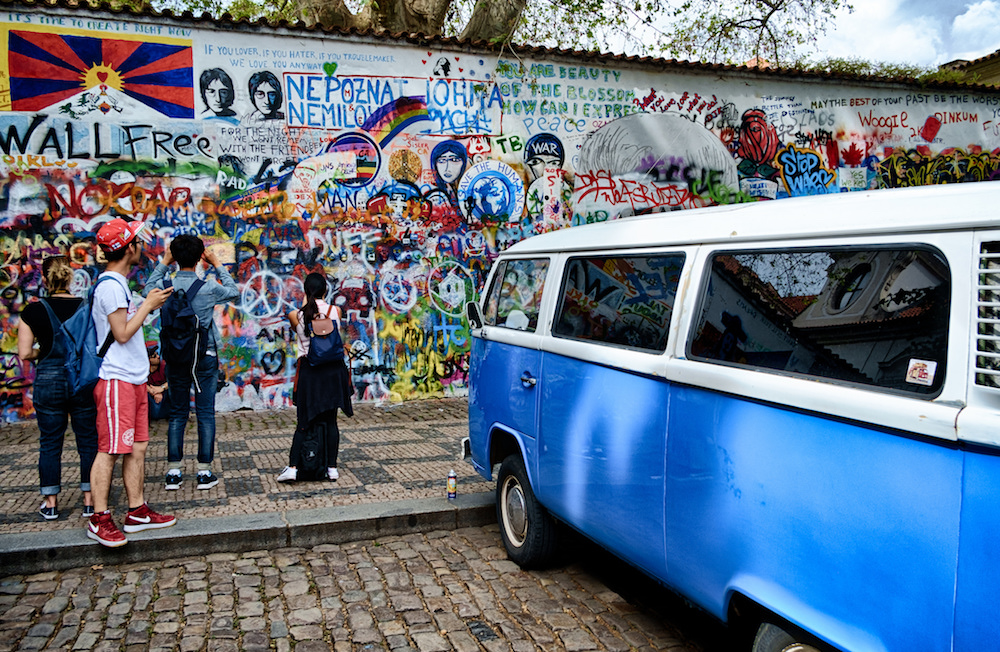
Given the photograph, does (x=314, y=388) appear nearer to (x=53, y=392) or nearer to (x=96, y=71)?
(x=53, y=392)

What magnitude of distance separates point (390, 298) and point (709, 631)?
678 centimetres

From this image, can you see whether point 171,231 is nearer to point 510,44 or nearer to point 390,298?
point 390,298

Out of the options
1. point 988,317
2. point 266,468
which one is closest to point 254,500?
point 266,468

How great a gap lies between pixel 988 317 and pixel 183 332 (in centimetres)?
534

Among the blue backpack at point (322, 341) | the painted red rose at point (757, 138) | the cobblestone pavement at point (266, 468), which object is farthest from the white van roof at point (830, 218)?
the painted red rose at point (757, 138)

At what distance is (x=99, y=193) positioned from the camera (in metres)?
8.98

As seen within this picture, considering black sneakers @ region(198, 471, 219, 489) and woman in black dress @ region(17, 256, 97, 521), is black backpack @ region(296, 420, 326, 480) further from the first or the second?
woman in black dress @ region(17, 256, 97, 521)

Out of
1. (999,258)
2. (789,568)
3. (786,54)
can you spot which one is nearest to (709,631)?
(789,568)

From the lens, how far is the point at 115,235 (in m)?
4.86

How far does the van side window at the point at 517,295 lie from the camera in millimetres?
4891

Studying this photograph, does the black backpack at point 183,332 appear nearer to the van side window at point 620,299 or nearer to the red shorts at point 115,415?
the red shorts at point 115,415

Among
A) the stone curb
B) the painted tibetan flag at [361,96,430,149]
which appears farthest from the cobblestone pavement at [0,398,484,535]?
the painted tibetan flag at [361,96,430,149]

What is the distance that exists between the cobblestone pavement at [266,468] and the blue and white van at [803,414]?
8.34ft

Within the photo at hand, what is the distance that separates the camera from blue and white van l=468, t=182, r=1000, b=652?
213cm
